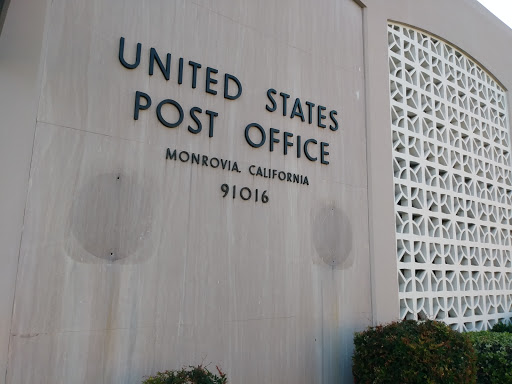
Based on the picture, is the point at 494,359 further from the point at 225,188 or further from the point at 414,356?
the point at 225,188

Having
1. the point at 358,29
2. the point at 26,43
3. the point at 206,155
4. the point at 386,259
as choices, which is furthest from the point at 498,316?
the point at 26,43

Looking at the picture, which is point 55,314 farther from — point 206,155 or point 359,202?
point 359,202

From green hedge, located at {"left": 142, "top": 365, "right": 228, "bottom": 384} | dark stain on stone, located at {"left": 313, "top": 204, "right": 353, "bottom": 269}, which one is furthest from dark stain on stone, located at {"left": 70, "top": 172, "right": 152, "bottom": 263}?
dark stain on stone, located at {"left": 313, "top": 204, "right": 353, "bottom": 269}

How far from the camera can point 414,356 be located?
4.86m

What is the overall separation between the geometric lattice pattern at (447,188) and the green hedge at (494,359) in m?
0.92

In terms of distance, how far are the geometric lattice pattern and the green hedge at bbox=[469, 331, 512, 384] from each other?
0.92 meters

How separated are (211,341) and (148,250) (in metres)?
1.19

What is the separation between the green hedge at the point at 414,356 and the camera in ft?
15.9

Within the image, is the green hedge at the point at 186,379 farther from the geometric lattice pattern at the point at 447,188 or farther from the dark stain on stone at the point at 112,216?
the geometric lattice pattern at the point at 447,188

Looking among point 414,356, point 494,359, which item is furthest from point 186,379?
point 494,359

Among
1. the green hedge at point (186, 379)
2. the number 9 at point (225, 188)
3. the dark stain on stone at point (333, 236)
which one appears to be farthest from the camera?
the dark stain on stone at point (333, 236)

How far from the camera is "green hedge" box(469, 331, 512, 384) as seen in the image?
6105mm

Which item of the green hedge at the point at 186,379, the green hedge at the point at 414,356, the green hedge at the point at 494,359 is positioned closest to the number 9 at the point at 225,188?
the green hedge at the point at 186,379

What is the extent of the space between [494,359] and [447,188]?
292cm
